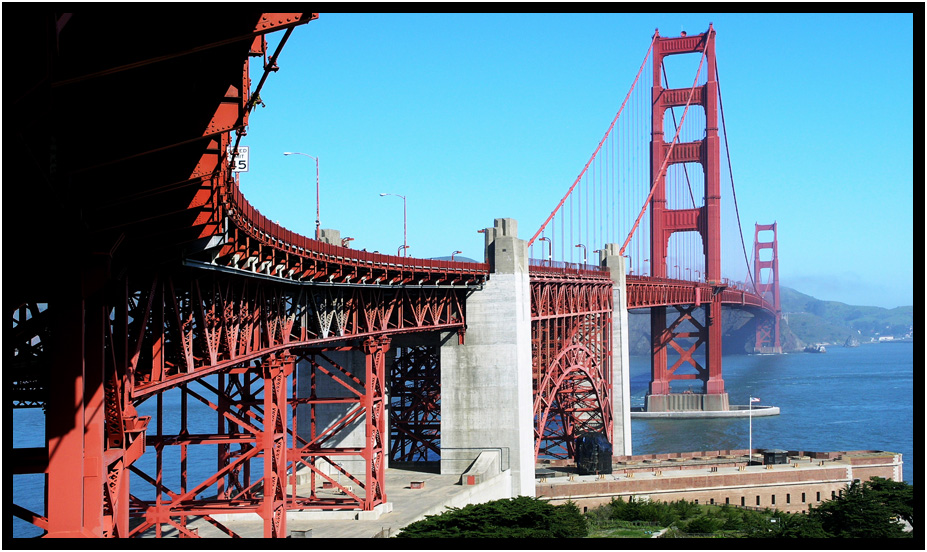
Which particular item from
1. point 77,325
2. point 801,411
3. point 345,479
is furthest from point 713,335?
point 77,325

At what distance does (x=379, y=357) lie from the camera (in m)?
35.4

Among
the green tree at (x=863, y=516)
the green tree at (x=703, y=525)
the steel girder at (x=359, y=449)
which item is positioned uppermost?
the steel girder at (x=359, y=449)

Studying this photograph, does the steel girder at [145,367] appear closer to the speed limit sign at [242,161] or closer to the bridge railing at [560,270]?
the speed limit sign at [242,161]

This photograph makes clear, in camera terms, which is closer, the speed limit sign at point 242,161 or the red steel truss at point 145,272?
the red steel truss at point 145,272

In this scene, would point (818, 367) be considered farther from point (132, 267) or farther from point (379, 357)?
point (132, 267)

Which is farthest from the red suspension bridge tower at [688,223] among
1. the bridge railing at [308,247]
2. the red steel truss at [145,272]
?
the red steel truss at [145,272]

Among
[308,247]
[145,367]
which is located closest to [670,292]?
[308,247]

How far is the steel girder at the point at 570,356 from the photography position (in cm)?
5316

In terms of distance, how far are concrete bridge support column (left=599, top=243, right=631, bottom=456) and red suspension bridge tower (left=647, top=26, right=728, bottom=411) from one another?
90.6ft

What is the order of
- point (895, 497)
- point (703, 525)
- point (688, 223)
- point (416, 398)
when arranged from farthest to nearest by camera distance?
point (688, 223) < point (416, 398) < point (895, 497) < point (703, 525)

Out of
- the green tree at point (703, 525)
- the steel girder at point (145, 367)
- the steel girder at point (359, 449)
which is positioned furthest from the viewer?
the green tree at point (703, 525)

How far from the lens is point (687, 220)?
10744 cm

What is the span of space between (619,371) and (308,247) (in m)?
43.9

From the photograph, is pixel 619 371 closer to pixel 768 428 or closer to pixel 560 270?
pixel 560 270
